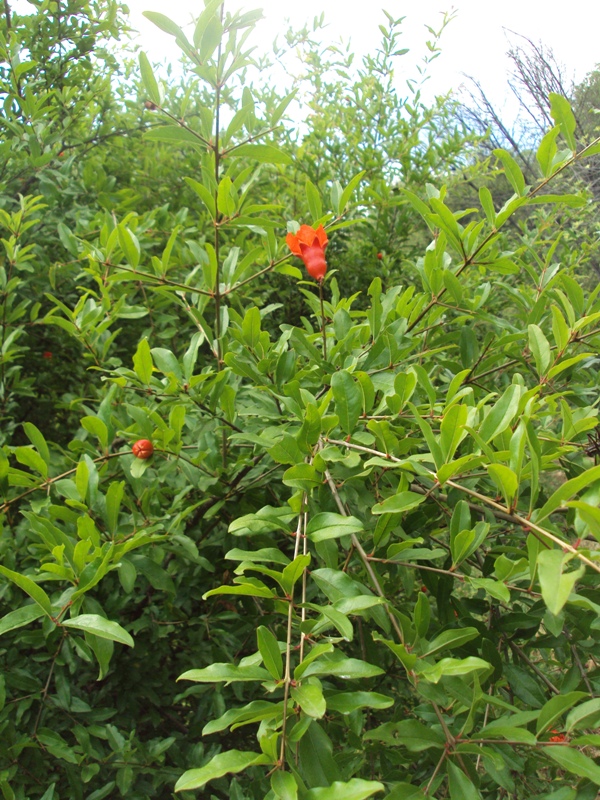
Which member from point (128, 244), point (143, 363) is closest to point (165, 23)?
point (128, 244)

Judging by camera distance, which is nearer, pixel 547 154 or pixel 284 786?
pixel 284 786

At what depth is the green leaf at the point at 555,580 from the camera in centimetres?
46

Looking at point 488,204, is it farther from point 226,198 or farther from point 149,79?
point 149,79

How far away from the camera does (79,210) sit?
6.42ft

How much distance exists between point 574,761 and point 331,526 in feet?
1.05

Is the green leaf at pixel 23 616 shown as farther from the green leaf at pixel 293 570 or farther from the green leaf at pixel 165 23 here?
the green leaf at pixel 165 23

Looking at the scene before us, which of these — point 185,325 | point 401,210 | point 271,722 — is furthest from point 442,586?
point 401,210

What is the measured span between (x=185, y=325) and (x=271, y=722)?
1607mm

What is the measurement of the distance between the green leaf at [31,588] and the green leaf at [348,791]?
39 centimetres

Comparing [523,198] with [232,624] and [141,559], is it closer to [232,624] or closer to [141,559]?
[141,559]

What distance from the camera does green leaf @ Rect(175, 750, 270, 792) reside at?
0.53 m

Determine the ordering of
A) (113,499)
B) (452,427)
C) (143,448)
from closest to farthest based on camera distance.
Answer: (452,427) < (113,499) < (143,448)

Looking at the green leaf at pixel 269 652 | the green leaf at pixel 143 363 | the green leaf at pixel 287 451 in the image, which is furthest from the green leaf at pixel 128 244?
the green leaf at pixel 269 652

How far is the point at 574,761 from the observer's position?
1.89ft
